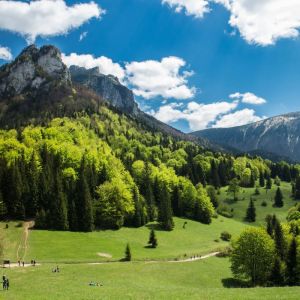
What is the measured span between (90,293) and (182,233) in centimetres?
8013

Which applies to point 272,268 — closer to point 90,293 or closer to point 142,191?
point 90,293

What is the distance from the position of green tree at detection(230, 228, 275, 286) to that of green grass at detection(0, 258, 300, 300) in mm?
3995

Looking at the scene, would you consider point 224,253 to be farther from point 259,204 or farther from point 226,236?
point 259,204

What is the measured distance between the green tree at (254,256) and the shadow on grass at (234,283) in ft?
4.50

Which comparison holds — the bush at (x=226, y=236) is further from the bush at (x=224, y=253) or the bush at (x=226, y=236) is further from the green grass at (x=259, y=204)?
the green grass at (x=259, y=204)

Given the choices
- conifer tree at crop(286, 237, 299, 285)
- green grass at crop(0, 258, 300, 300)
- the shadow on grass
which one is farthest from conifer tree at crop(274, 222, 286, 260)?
green grass at crop(0, 258, 300, 300)

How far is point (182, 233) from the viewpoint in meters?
122

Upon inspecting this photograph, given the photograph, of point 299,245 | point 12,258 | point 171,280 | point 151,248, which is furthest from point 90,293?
point 151,248

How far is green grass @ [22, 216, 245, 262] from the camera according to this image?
84.5 m

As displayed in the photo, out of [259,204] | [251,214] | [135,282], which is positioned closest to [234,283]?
[135,282]

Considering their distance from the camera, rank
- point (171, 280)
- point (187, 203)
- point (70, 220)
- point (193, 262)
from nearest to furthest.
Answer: point (171, 280), point (193, 262), point (70, 220), point (187, 203)

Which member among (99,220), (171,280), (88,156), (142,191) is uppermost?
(88,156)

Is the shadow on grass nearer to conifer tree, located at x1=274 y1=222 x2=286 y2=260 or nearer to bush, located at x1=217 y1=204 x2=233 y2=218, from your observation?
conifer tree, located at x1=274 y1=222 x2=286 y2=260

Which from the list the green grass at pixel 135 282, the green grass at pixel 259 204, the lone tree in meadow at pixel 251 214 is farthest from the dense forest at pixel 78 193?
the green grass at pixel 135 282
